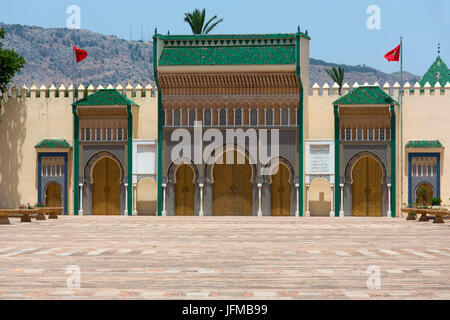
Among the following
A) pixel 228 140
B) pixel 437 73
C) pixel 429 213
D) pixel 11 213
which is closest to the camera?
pixel 11 213

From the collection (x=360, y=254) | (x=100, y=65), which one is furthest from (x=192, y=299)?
(x=100, y=65)

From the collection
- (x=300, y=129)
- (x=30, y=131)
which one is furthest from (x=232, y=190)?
(x=30, y=131)

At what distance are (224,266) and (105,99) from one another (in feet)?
90.9

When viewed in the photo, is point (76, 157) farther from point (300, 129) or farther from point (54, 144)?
point (300, 129)

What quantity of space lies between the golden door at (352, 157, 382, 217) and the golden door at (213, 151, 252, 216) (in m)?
5.28

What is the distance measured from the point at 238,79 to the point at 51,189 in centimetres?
1122

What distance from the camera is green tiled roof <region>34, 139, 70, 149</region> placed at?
3969 centimetres

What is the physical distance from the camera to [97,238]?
2100 cm

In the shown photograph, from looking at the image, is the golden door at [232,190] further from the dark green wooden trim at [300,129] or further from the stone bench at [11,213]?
the stone bench at [11,213]

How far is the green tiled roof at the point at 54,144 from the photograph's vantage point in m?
39.7

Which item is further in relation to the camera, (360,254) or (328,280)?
(360,254)

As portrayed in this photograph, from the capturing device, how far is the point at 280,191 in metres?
38.7

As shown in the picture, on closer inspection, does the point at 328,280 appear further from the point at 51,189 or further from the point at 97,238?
the point at 51,189

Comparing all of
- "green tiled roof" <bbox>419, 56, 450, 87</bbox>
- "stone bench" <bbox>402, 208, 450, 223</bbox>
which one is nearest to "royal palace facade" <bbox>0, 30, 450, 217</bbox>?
"green tiled roof" <bbox>419, 56, 450, 87</bbox>
